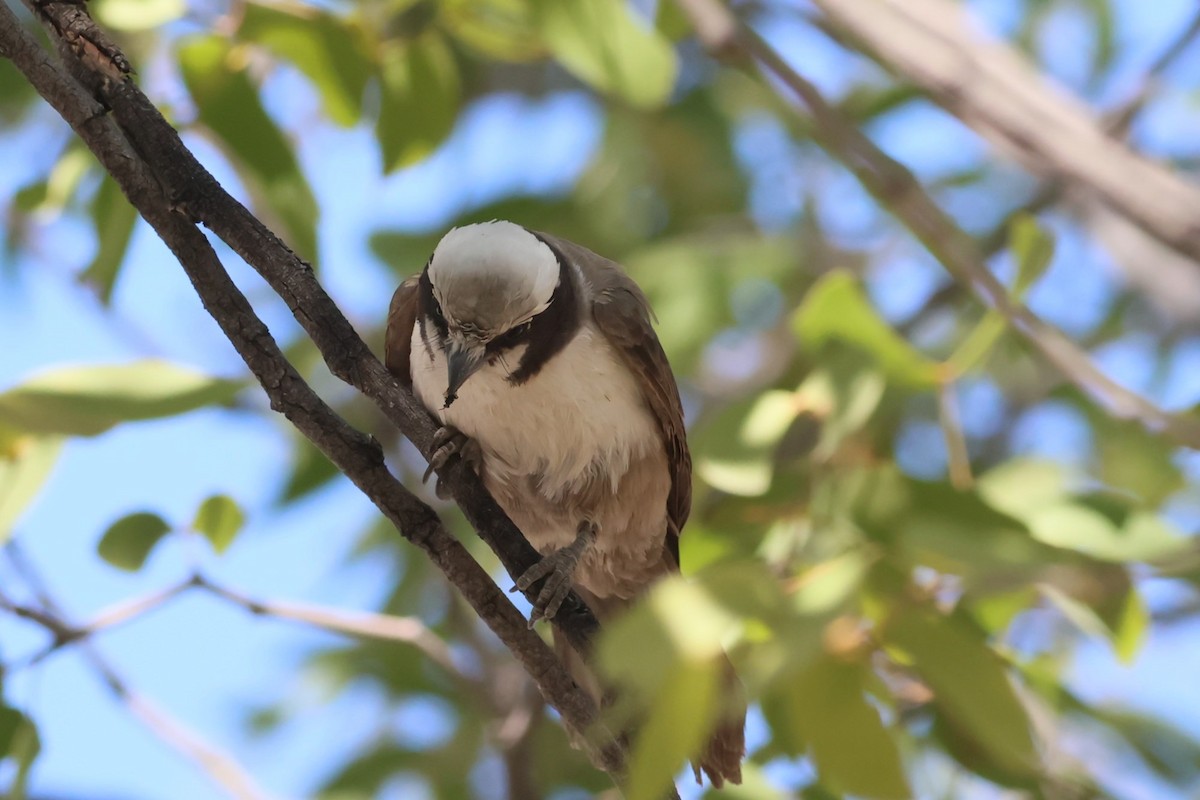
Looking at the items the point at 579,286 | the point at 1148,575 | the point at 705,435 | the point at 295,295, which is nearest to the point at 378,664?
the point at 579,286

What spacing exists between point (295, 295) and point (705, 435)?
0.94 meters

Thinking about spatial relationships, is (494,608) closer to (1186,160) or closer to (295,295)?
(295,295)

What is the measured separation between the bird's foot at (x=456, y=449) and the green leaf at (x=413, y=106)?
0.68 metres

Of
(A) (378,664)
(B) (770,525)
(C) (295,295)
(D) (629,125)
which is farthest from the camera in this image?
(D) (629,125)

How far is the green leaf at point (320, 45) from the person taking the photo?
3.12 metres

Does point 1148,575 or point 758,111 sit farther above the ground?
point 1148,575

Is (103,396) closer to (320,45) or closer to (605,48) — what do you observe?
(320,45)

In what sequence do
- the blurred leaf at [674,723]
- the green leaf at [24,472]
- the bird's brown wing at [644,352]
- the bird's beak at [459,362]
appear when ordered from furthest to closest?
1. the bird's brown wing at [644,352]
2. the bird's beak at [459,362]
3. the green leaf at [24,472]
4. the blurred leaf at [674,723]

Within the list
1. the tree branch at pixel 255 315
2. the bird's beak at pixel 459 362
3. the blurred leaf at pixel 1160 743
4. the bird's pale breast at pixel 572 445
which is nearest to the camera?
the tree branch at pixel 255 315

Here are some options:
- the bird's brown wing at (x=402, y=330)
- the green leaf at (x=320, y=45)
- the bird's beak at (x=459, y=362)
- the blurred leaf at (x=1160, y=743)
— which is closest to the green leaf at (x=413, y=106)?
the green leaf at (x=320, y=45)

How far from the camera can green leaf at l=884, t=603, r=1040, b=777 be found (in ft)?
6.60

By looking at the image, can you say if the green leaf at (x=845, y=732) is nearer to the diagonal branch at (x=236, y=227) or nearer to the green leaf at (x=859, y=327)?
the diagonal branch at (x=236, y=227)

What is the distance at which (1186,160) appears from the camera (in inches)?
227

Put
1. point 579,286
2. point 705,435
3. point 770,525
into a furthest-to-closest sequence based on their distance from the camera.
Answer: point 579,286 → point 770,525 → point 705,435
